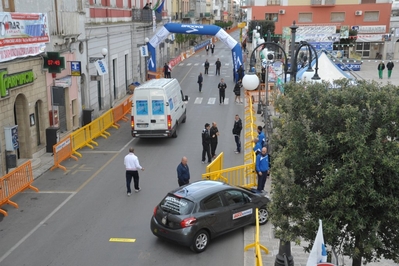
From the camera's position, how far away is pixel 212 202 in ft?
35.6

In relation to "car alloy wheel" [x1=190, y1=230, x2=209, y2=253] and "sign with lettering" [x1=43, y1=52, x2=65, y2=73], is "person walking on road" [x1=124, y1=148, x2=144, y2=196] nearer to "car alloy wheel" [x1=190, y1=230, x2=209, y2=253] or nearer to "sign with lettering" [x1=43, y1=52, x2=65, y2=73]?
"car alloy wheel" [x1=190, y1=230, x2=209, y2=253]

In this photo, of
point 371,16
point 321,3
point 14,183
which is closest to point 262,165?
point 14,183

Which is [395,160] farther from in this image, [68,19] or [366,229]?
[68,19]

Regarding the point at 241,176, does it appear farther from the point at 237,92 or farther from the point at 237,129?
the point at 237,92

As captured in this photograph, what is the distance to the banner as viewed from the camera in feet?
50.1

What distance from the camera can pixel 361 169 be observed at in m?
6.46

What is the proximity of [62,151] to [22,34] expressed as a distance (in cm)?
456

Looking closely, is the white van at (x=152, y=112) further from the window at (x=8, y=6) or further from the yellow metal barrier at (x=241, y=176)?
the window at (x=8, y=6)

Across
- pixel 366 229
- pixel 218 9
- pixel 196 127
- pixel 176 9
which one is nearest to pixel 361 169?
pixel 366 229

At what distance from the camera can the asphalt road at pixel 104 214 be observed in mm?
10461

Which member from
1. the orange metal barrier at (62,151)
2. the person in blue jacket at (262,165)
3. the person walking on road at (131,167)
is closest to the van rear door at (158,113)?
the orange metal barrier at (62,151)

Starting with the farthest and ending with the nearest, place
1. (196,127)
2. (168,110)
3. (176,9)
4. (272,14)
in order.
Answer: (176,9), (272,14), (196,127), (168,110)

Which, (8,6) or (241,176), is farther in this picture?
(8,6)

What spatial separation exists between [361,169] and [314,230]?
1329mm
